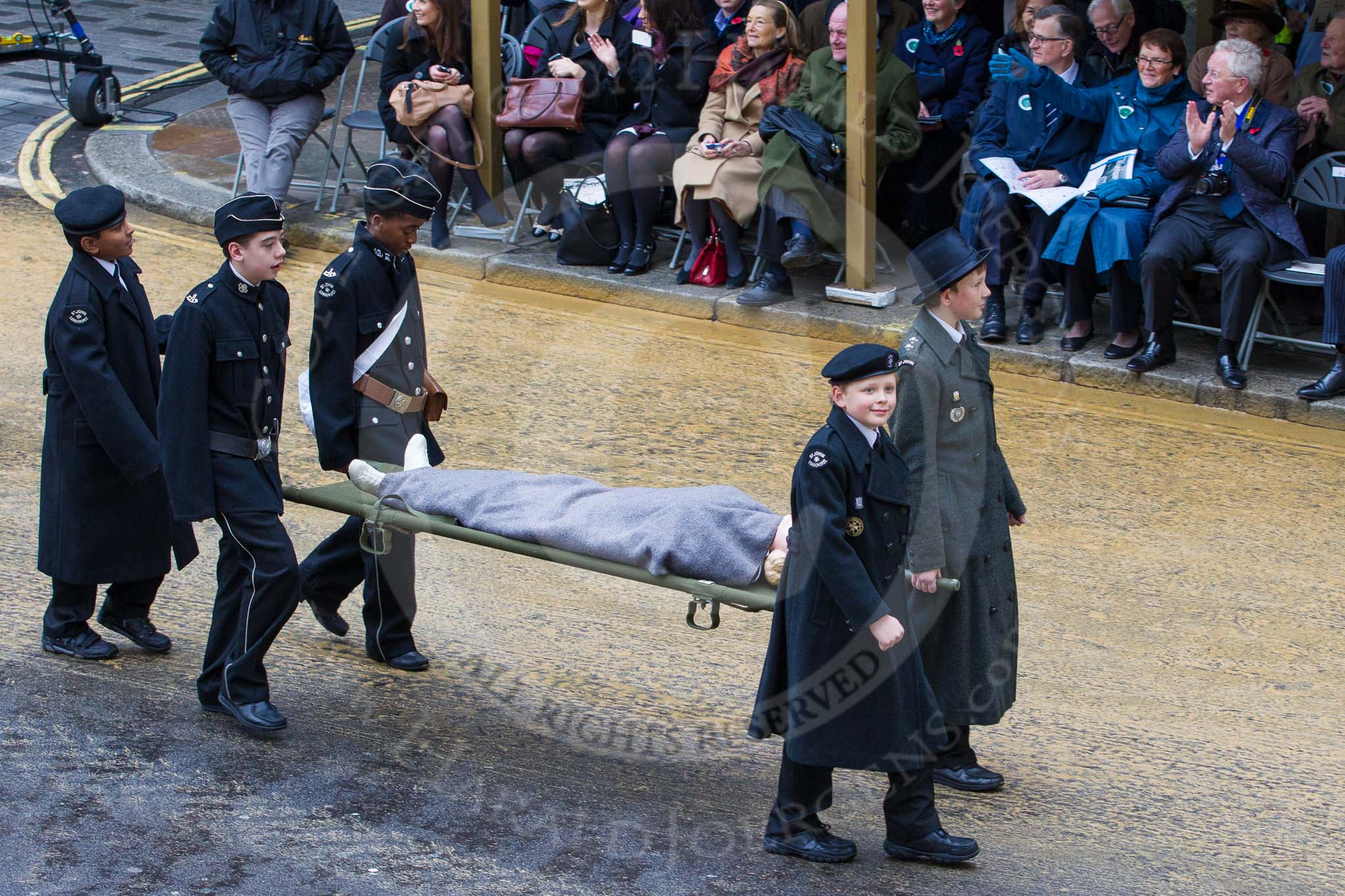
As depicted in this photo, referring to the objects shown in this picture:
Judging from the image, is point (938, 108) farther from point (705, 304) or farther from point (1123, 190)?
point (705, 304)

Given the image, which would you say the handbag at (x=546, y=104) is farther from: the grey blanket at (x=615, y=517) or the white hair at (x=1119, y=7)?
the grey blanket at (x=615, y=517)

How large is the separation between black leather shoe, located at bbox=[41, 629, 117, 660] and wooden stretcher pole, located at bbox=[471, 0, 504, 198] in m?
5.60

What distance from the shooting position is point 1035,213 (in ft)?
27.9

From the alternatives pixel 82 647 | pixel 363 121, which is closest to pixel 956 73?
pixel 363 121

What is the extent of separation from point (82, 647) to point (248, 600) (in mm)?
922

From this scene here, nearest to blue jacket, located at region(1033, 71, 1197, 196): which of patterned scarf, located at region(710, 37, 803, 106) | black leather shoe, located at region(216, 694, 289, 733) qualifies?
patterned scarf, located at region(710, 37, 803, 106)

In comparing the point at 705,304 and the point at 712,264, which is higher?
the point at 712,264

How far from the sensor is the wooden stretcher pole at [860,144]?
Result: 880 cm

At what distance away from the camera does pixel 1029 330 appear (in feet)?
27.9

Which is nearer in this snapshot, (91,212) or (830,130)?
(91,212)

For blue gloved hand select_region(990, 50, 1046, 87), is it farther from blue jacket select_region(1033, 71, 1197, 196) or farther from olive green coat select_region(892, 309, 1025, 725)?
olive green coat select_region(892, 309, 1025, 725)

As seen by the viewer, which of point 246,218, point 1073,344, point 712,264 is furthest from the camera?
point 712,264

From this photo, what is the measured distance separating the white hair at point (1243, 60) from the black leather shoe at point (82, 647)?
588cm

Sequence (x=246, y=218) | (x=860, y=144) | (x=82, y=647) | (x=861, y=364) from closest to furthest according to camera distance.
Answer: (x=861, y=364), (x=246, y=218), (x=82, y=647), (x=860, y=144)
